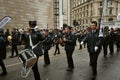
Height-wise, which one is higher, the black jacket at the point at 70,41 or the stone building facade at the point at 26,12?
the stone building facade at the point at 26,12

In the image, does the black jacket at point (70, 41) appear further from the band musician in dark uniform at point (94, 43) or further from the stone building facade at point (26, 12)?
the stone building facade at point (26, 12)

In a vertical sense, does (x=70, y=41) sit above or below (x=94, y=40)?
below

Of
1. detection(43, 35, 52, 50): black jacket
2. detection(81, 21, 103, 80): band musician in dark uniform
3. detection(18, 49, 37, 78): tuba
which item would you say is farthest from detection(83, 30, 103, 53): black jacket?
detection(43, 35, 52, 50): black jacket

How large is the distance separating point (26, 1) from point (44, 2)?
4.34m

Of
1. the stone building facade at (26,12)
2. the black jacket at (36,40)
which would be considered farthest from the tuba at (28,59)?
the stone building facade at (26,12)

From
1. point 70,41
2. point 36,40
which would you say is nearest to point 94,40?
point 70,41

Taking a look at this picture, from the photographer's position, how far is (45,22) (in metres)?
33.3

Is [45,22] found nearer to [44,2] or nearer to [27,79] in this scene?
[44,2]

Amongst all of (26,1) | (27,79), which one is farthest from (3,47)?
(26,1)

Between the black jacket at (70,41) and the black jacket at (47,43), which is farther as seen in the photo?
the black jacket at (47,43)

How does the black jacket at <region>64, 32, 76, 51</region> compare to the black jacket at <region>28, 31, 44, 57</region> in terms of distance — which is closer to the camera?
the black jacket at <region>28, 31, 44, 57</region>

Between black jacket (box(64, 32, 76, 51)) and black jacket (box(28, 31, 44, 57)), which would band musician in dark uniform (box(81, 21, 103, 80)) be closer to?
black jacket (box(64, 32, 76, 51))

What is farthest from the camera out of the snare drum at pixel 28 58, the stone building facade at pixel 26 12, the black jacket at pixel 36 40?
the stone building facade at pixel 26 12

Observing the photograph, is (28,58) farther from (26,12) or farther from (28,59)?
(26,12)
